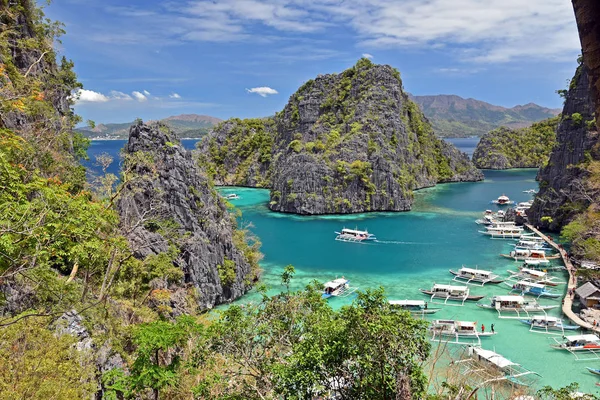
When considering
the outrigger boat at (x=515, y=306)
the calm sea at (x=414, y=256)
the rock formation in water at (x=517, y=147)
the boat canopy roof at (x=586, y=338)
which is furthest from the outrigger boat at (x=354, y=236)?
the rock formation in water at (x=517, y=147)

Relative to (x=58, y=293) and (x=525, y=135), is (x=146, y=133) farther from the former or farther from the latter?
(x=525, y=135)

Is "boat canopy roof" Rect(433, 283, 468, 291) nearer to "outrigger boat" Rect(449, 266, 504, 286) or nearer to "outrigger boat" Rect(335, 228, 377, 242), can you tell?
"outrigger boat" Rect(449, 266, 504, 286)

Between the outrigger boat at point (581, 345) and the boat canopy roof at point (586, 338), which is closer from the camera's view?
the outrigger boat at point (581, 345)

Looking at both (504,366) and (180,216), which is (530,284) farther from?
(180,216)

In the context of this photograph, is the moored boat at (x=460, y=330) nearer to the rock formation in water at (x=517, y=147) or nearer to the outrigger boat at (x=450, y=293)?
the outrigger boat at (x=450, y=293)

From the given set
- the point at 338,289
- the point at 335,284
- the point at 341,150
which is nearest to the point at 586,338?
the point at 338,289

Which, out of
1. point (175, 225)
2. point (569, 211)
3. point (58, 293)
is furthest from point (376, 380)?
point (569, 211)
